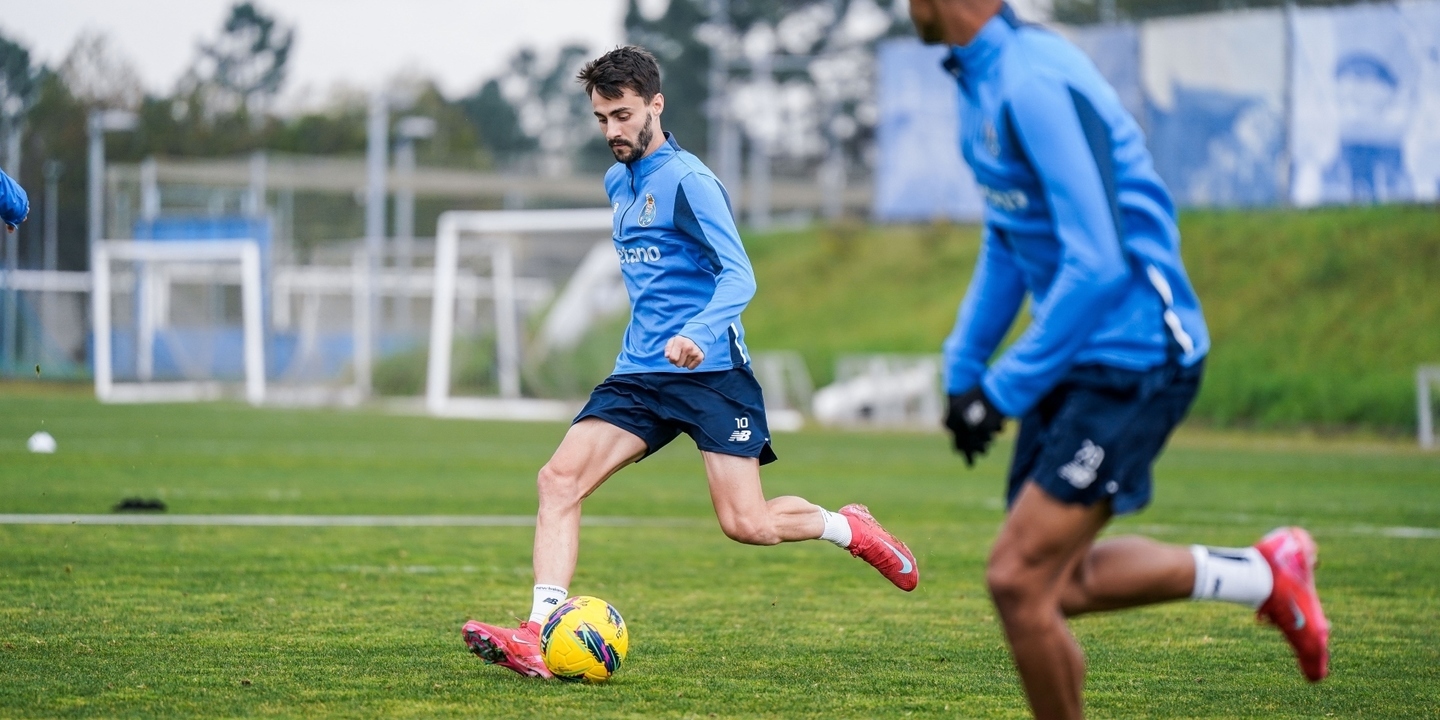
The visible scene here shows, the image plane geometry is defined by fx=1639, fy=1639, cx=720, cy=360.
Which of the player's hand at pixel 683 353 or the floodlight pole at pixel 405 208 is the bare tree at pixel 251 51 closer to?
the floodlight pole at pixel 405 208

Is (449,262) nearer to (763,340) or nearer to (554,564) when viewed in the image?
(763,340)

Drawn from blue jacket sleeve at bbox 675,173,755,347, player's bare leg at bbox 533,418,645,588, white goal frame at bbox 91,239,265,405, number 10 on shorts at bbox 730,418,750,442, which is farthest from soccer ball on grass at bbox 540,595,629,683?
white goal frame at bbox 91,239,265,405

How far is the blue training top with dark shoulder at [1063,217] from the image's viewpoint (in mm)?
3830

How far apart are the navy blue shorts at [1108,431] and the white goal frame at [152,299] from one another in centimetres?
3260

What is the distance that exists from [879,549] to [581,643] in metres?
1.52

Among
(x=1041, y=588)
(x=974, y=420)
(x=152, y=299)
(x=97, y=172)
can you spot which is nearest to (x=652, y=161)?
(x=974, y=420)

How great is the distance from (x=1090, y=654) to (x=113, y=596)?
14.1 feet

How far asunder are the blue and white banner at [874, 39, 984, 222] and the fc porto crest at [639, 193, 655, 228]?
102ft

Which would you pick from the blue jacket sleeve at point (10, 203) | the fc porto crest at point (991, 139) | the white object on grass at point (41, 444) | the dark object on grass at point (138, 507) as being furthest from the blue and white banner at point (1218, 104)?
the fc porto crest at point (991, 139)

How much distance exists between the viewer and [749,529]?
6.24m

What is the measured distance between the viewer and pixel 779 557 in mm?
10195

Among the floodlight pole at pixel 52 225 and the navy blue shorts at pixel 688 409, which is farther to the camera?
the floodlight pole at pixel 52 225

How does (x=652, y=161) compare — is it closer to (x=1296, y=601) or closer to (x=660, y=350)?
(x=660, y=350)

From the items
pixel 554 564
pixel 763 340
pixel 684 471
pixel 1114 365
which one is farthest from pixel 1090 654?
pixel 763 340
